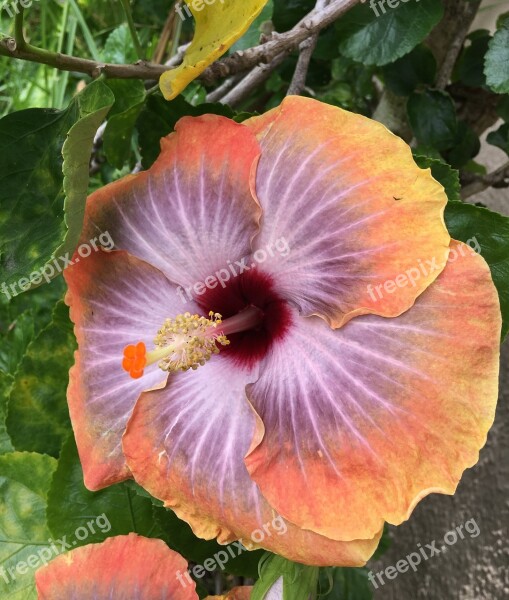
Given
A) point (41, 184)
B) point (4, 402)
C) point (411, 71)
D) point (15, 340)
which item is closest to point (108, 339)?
point (41, 184)

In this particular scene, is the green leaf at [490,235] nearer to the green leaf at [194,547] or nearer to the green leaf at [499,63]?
the green leaf at [499,63]

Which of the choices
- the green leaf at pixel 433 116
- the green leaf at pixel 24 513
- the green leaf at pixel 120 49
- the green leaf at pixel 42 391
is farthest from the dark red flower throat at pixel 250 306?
the green leaf at pixel 120 49

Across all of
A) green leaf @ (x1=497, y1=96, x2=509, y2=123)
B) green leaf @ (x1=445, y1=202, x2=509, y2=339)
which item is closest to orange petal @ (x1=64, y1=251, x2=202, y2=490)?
green leaf @ (x1=445, y1=202, x2=509, y2=339)

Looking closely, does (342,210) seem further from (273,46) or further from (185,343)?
(273,46)

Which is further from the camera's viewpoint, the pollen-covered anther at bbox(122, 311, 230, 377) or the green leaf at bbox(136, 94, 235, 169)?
the green leaf at bbox(136, 94, 235, 169)

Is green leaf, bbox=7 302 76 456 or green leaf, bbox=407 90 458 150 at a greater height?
green leaf, bbox=407 90 458 150
